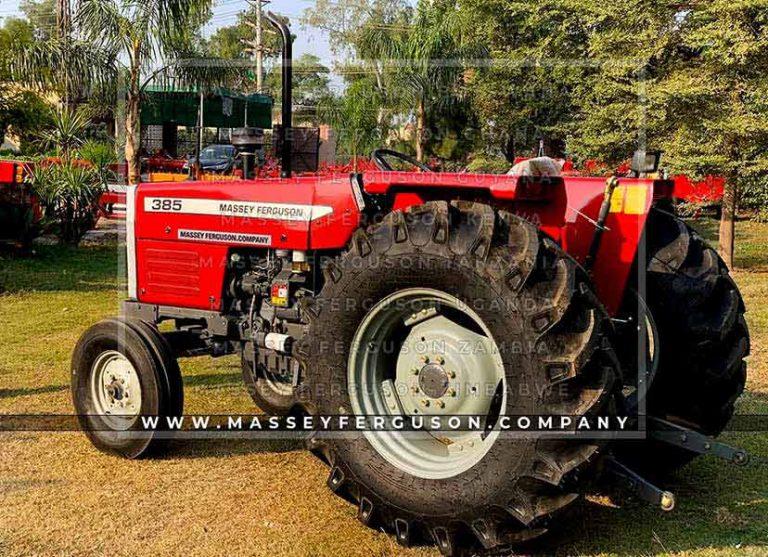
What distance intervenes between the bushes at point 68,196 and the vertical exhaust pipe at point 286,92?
33.1ft

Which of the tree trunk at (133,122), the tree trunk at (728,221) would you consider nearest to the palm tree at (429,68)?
the tree trunk at (133,122)

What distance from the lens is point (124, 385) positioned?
495 cm

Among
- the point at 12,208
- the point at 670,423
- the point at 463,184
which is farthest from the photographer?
the point at 12,208

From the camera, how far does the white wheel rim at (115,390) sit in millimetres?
4906

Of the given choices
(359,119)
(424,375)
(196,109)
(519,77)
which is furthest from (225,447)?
(359,119)

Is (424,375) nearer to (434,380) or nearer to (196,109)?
(434,380)

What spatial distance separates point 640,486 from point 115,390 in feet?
9.52

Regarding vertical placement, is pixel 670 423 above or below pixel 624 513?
above

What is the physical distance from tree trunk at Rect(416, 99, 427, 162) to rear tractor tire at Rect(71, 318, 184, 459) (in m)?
21.8

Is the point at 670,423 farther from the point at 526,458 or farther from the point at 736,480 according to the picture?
the point at 526,458

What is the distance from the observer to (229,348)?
16.6 ft

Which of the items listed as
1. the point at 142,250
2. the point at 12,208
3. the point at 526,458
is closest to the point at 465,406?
the point at 526,458

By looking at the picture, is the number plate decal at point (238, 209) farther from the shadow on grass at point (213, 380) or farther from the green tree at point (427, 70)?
the green tree at point (427, 70)

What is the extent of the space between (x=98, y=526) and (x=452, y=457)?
1.62m
